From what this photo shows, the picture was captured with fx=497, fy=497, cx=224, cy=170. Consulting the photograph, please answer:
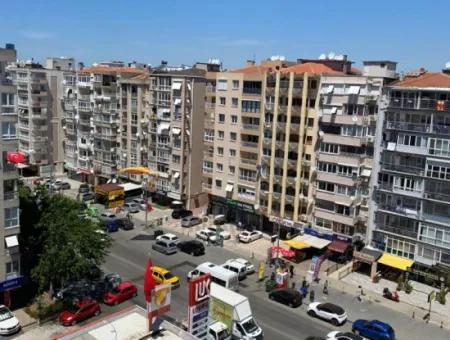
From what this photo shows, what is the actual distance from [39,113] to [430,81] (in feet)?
245

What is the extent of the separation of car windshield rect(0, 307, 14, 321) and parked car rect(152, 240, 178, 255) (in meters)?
23.2

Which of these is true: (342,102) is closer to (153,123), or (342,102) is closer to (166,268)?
(166,268)

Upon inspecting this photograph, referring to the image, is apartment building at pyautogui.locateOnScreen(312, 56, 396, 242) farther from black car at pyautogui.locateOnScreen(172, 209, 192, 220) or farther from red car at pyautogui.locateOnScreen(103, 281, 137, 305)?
red car at pyautogui.locateOnScreen(103, 281, 137, 305)

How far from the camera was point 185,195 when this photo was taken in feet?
264

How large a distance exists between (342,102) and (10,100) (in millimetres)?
37207

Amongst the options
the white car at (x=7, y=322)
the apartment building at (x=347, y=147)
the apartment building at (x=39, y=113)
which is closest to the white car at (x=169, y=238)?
the apartment building at (x=347, y=147)

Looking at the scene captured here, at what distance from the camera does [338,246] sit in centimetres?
6072

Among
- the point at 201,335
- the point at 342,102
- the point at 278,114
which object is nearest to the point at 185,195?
the point at 278,114

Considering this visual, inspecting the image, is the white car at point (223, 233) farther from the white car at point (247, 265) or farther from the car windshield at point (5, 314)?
the car windshield at point (5, 314)

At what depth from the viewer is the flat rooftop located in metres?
26.3

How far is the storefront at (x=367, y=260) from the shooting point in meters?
55.9

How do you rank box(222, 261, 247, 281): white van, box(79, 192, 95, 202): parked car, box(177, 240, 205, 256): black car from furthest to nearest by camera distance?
box(79, 192, 95, 202): parked car
box(177, 240, 205, 256): black car
box(222, 261, 247, 281): white van

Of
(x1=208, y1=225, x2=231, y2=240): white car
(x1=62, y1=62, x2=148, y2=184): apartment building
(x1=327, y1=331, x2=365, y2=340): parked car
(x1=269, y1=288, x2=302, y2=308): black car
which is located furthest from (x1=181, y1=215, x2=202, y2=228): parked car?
(x1=327, y1=331, x2=365, y2=340): parked car

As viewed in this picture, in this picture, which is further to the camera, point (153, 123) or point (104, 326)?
point (153, 123)
